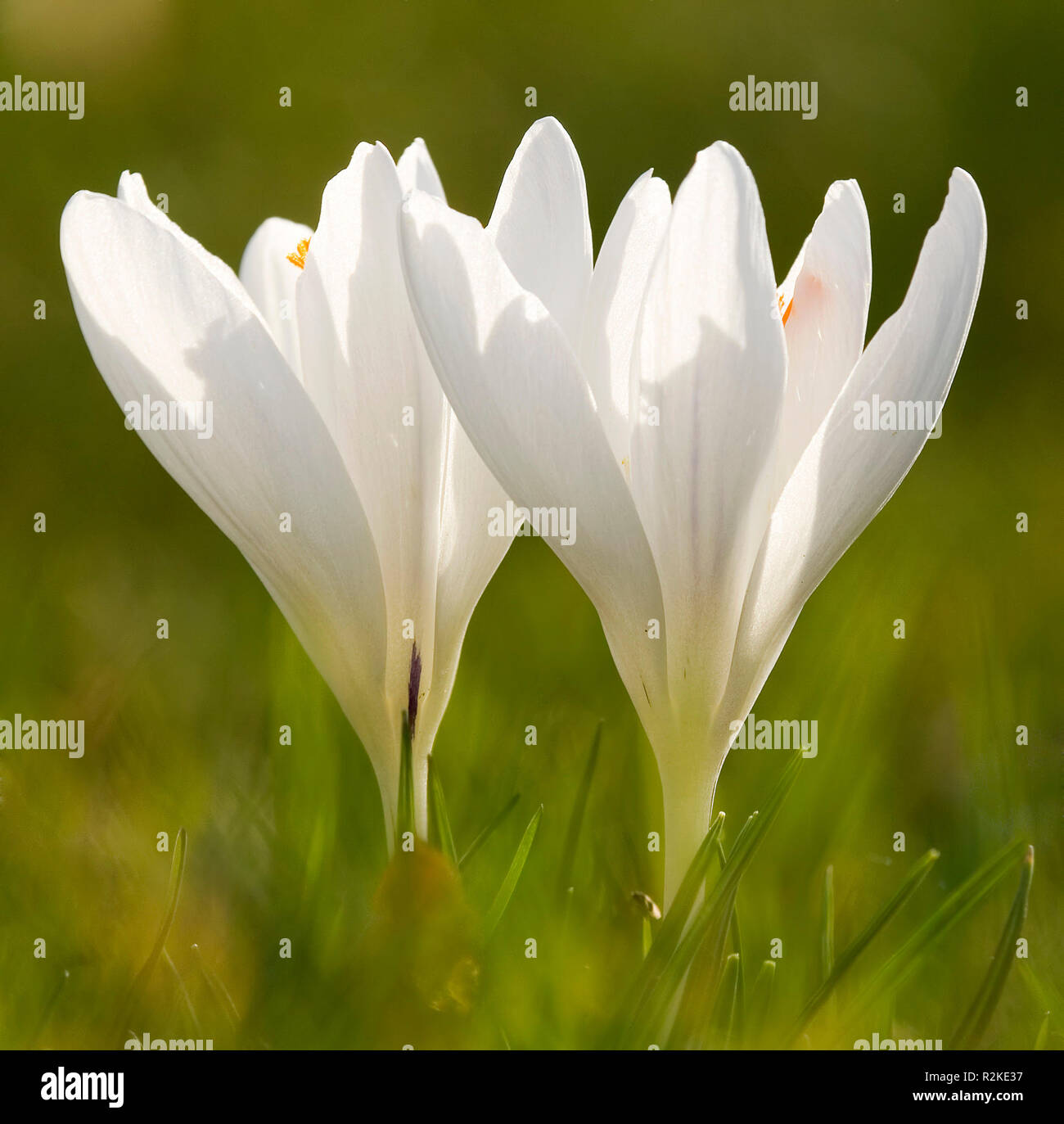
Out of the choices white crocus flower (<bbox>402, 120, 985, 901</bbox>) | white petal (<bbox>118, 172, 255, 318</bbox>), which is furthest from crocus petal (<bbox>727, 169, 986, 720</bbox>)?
white petal (<bbox>118, 172, 255, 318</bbox>)

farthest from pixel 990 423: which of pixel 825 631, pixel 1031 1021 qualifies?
pixel 1031 1021

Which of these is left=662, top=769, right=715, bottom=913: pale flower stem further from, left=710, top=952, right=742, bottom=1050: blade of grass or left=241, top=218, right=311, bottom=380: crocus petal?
left=241, top=218, right=311, bottom=380: crocus petal

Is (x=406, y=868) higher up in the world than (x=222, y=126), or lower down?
lower down

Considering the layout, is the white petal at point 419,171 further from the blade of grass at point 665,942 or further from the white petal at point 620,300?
the blade of grass at point 665,942

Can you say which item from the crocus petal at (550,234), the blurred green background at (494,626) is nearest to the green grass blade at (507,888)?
the blurred green background at (494,626)

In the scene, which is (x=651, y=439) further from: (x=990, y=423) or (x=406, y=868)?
(x=990, y=423)

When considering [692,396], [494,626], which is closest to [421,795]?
[692,396]

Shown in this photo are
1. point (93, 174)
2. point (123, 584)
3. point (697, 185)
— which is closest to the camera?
point (697, 185)

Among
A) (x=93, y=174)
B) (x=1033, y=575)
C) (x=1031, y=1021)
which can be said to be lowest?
(x=1031, y=1021)
